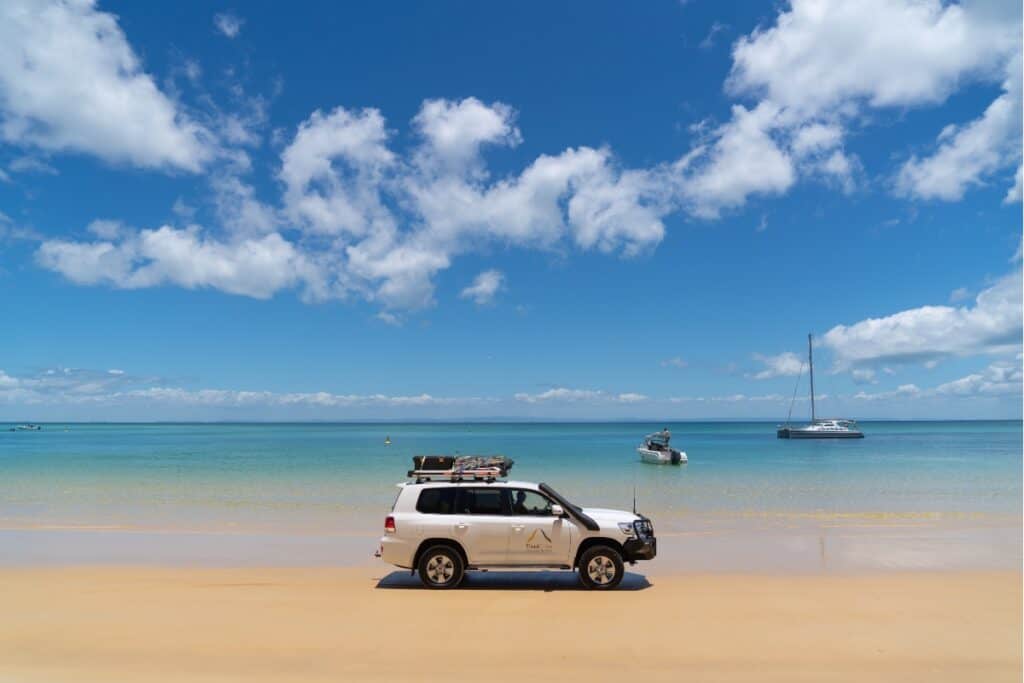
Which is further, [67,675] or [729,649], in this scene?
[729,649]

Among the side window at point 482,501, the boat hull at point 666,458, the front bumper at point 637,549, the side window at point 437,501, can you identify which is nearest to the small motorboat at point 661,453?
the boat hull at point 666,458

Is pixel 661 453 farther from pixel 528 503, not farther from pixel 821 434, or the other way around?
pixel 821 434

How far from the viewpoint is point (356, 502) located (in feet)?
95.6

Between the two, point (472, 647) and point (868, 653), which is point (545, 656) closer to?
point (472, 647)

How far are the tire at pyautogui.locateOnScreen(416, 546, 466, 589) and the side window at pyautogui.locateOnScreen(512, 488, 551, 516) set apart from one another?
4.17ft

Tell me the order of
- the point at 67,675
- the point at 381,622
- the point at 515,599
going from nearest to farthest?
1. the point at 67,675
2. the point at 381,622
3. the point at 515,599

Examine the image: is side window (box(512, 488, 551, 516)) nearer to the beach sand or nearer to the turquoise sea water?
the beach sand

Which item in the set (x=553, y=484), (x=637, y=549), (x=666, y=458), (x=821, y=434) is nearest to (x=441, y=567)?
(x=637, y=549)

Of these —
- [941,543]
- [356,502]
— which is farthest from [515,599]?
[356,502]

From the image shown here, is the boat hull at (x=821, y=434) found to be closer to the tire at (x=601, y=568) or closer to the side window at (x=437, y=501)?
the tire at (x=601, y=568)

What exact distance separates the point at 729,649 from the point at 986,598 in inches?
229

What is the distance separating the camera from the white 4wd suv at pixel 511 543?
1197 cm

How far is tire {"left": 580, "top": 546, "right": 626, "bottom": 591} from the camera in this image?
39.4ft

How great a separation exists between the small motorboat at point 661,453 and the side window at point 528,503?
49.8 m
